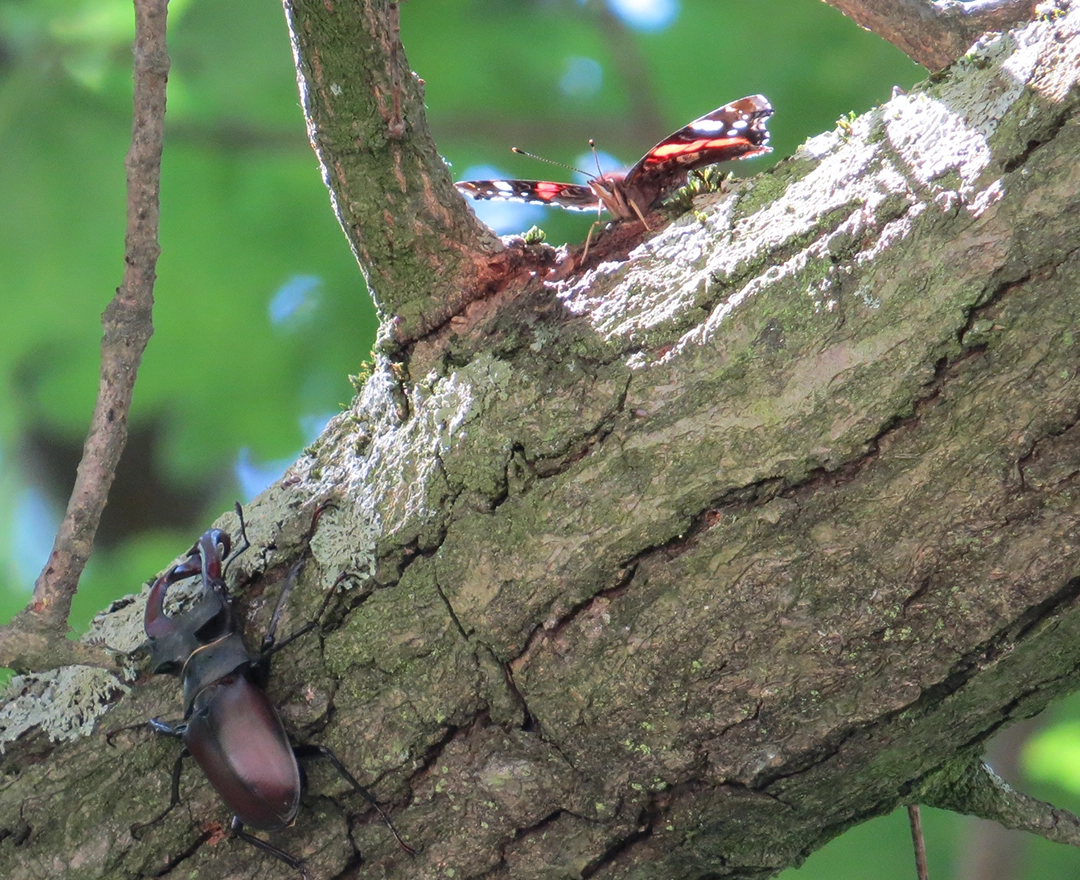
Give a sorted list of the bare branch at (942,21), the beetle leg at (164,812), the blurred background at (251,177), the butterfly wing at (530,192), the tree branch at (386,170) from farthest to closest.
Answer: the blurred background at (251,177) → the butterfly wing at (530,192) → the bare branch at (942,21) → the beetle leg at (164,812) → the tree branch at (386,170)

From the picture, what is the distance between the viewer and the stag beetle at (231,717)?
1563 mm

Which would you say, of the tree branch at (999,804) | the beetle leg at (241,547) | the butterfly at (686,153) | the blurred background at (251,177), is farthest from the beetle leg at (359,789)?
the blurred background at (251,177)

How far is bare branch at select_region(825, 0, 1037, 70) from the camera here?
1780 millimetres

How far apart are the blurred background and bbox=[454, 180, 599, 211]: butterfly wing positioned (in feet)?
4.19

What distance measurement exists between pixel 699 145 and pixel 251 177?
246cm

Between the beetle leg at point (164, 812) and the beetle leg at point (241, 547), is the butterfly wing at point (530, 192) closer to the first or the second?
the beetle leg at point (241, 547)

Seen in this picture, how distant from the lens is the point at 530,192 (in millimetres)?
2383

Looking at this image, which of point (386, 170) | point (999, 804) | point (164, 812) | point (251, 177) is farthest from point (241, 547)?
point (251, 177)

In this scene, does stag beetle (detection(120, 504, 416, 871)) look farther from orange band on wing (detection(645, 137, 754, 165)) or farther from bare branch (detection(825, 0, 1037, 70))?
bare branch (detection(825, 0, 1037, 70))

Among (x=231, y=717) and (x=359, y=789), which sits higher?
(x=231, y=717)

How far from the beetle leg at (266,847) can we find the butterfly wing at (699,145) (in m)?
1.32

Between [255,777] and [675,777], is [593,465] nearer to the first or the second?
[675,777]

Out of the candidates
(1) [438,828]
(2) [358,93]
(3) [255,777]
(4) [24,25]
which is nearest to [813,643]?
(1) [438,828]

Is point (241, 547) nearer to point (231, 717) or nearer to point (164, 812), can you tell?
point (231, 717)
